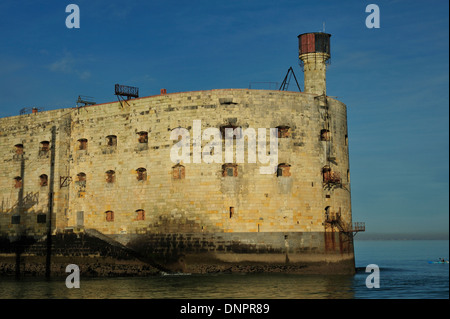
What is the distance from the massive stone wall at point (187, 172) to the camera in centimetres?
3809

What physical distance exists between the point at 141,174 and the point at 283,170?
408 inches

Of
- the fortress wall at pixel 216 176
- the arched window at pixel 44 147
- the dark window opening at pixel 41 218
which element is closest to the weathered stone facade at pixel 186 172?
the fortress wall at pixel 216 176

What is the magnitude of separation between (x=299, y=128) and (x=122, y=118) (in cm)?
1319

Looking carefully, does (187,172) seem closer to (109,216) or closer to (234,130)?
(234,130)

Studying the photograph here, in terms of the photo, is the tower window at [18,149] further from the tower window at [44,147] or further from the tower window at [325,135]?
the tower window at [325,135]

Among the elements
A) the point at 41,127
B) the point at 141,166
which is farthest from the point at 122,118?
the point at 41,127

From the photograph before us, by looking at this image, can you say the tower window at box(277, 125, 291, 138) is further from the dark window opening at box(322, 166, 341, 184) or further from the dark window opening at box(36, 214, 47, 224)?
the dark window opening at box(36, 214, 47, 224)

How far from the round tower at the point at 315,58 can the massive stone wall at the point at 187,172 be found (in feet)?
6.06

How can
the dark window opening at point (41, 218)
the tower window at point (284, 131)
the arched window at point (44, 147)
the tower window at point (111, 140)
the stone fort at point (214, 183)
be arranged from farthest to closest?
the arched window at point (44, 147) < the dark window opening at point (41, 218) < the tower window at point (111, 140) < the tower window at point (284, 131) < the stone fort at point (214, 183)

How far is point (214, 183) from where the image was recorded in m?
38.2

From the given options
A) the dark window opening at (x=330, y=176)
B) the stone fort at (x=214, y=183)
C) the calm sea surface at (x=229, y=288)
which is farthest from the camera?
the dark window opening at (x=330, y=176)

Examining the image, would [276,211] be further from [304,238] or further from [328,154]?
[328,154]

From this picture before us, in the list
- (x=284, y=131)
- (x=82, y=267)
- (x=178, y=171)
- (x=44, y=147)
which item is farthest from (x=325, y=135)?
(x=44, y=147)
